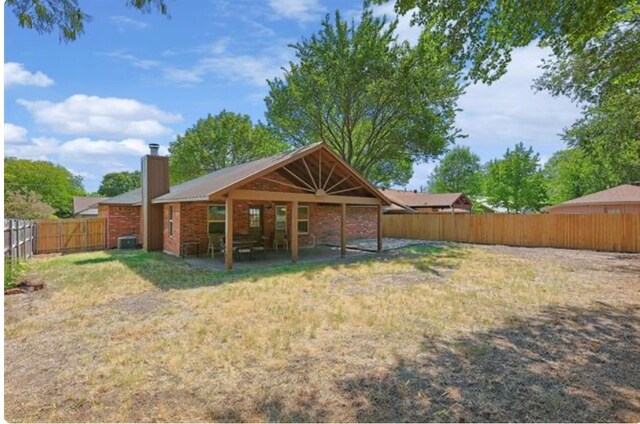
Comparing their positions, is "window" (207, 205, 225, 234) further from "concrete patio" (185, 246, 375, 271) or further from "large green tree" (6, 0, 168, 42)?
"large green tree" (6, 0, 168, 42)

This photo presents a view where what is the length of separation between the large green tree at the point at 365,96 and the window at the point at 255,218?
8294mm

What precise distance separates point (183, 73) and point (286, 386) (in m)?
7.83

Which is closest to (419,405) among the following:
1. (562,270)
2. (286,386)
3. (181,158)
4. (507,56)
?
(286,386)

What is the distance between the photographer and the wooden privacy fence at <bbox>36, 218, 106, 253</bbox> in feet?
51.1

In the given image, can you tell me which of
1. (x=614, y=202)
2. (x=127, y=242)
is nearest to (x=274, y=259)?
(x=127, y=242)

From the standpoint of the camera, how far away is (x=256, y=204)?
586 inches

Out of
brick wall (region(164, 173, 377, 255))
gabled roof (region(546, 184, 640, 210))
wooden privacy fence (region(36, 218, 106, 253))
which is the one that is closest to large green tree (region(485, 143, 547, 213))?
gabled roof (region(546, 184, 640, 210))

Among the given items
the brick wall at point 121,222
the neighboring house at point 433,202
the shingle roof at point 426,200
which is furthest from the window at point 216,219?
the shingle roof at point 426,200

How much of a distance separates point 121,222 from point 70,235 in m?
2.11

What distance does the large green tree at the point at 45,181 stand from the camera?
39969 millimetres

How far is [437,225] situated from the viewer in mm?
20797

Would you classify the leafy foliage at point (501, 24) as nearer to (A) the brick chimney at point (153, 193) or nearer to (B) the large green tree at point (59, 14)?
(B) the large green tree at point (59, 14)

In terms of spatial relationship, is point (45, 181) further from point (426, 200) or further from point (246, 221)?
point (426, 200)

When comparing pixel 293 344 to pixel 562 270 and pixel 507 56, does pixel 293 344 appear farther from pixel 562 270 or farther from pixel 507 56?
pixel 562 270
